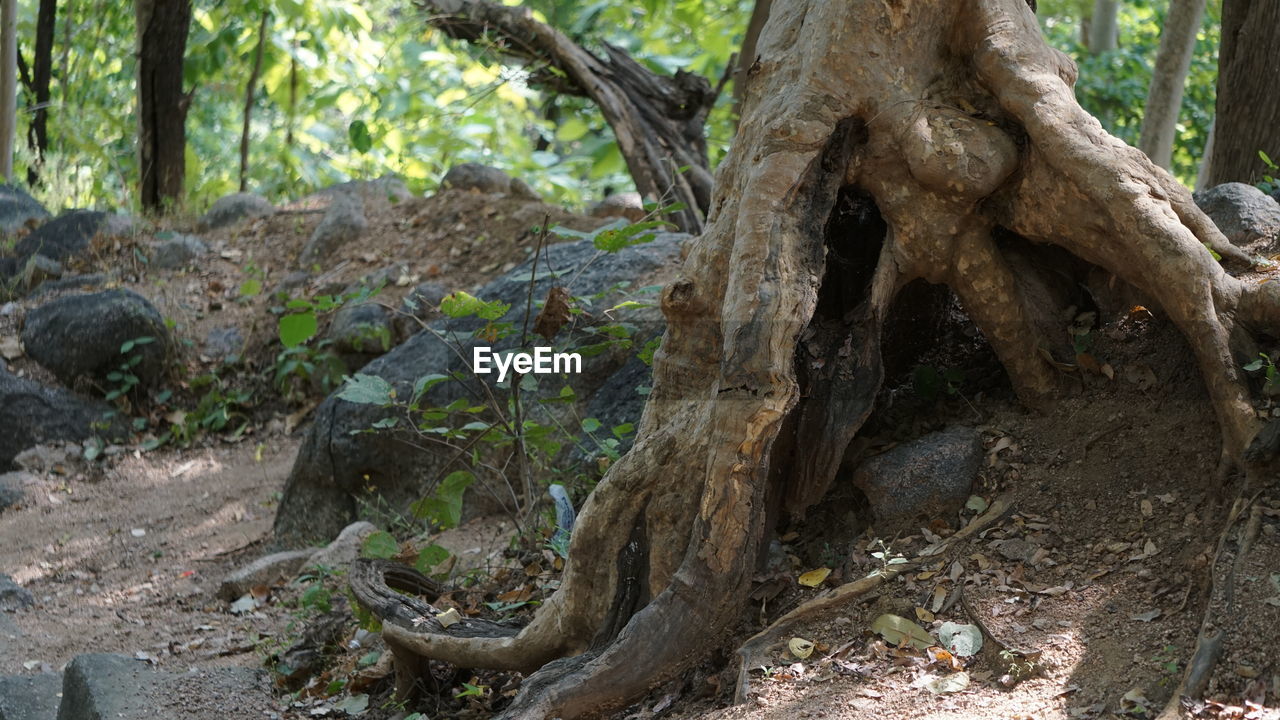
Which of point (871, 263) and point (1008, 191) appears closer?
point (1008, 191)

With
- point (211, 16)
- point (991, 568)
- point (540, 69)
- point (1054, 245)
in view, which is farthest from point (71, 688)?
point (211, 16)

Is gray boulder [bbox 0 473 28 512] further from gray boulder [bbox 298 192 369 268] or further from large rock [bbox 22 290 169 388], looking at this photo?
gray boulder [bbox 298 192 369 268]

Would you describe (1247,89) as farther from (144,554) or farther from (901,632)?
(144,554)

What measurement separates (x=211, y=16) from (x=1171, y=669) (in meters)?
10.3

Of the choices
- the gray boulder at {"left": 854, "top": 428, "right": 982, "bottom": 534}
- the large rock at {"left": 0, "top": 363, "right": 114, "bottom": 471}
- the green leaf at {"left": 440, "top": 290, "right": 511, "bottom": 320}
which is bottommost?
the large rock at {"left": 0, "top": 363, "right": 114, "bottom": 471}

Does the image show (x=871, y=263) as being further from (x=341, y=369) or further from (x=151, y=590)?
(x=341, y=369)

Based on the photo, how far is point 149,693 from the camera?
405 cm

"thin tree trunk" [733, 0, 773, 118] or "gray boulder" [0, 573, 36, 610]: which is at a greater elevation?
"thin tree trunk" [733, 0, 773, 118]

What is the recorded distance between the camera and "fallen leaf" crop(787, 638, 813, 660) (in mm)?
3129

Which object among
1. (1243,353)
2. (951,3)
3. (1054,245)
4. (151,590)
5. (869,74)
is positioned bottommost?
(151,590)

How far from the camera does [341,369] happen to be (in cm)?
746

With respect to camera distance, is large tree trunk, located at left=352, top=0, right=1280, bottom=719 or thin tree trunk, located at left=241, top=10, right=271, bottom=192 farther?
thin tree trunk, located at left=241, top=10, right=271, bottom=192

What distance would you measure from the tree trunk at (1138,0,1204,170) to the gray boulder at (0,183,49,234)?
8.54 meters

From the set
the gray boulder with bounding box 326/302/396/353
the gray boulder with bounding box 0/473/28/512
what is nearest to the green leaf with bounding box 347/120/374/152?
the gray boulder with bounding box 326/302/396/353
